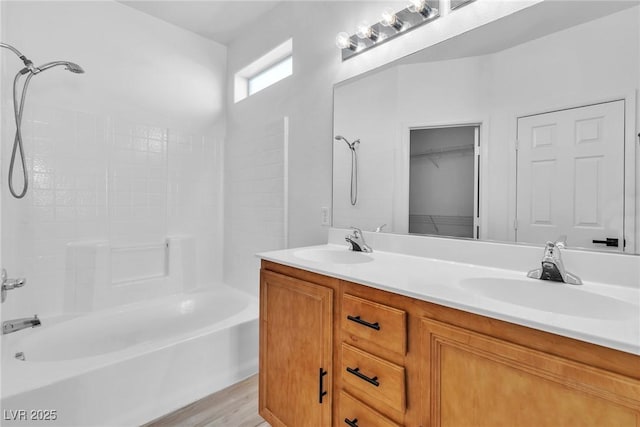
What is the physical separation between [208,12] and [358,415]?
284cm

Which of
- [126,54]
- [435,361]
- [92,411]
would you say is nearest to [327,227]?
[435,361]

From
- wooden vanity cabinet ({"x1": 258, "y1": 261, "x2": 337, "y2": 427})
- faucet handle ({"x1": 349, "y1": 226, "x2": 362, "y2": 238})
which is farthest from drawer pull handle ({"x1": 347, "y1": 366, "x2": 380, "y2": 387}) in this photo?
faucet handle ({"x1": 349, "y1": 226, "x2": 362, "y2": 238})

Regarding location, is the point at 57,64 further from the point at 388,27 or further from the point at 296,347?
the point at 296,347

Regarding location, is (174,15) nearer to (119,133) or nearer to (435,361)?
(119,133)

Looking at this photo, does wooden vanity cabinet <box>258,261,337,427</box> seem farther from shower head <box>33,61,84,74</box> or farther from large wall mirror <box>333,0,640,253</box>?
shower head <box>33,61,84,74</box>

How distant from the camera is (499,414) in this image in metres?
0.72

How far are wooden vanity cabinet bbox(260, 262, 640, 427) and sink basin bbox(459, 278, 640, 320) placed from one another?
0.28 m

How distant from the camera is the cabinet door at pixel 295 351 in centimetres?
117

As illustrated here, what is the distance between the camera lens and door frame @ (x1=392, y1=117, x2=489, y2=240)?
4.12ft

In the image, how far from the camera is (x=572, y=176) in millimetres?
1036

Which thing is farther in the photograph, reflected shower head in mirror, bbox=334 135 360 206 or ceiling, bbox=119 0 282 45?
ceiling, bbox=119 0 282 45

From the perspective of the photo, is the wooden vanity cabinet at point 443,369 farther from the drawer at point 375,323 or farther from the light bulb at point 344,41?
the light bulb at point 344,41

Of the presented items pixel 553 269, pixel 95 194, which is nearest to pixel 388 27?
pixel 553 269

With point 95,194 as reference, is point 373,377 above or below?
below
